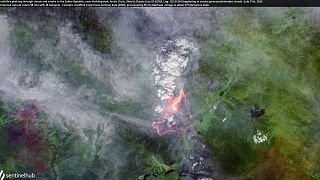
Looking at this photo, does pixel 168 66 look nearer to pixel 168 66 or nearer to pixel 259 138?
pixel 168 66

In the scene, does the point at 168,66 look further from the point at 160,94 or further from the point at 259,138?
the point at 259,138

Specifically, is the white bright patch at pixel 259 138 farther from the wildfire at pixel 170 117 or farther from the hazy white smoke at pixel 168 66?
the hazy white smoke at pixel 168 66

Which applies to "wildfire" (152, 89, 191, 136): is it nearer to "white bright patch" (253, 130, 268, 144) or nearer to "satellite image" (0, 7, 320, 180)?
"satellite image" (0, 7, 320, 180)

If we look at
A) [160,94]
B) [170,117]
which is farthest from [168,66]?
[170,117]

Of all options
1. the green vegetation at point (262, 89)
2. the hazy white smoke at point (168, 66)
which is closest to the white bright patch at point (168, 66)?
the hazy white smoke at point (168, 66)

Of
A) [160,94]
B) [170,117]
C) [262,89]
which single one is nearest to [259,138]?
[262,89]

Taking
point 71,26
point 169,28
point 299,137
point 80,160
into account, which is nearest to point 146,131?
point 80,160

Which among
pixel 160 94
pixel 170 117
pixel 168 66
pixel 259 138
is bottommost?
pixel 259 138

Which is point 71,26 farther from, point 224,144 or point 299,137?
point 299,137

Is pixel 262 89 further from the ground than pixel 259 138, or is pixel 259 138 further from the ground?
pixel 262 89
